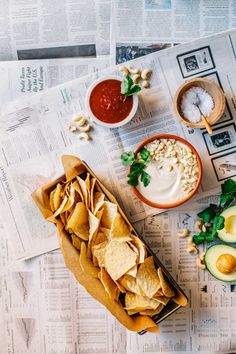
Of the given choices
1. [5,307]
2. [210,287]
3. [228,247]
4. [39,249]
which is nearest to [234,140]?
[228,247]

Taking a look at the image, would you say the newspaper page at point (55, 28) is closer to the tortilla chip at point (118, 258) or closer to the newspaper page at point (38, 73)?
the newspaper page at point (38, 73)

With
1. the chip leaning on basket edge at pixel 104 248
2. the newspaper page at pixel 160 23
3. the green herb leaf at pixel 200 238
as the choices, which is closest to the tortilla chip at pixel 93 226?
the chip leaning on basket edge at pixel 104 248

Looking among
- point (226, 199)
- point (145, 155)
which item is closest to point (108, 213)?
point (145, 155)

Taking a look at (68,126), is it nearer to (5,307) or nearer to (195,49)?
(195,49)

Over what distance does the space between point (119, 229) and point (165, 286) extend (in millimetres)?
150

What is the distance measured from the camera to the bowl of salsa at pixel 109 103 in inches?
42.8

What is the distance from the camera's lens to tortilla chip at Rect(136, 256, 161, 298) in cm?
106

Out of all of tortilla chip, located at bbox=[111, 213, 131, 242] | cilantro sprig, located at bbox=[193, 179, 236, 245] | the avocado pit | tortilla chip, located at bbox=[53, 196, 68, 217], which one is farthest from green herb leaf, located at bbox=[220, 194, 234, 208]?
tortilla chip, located at bbox=[53, 196, 68, 217]

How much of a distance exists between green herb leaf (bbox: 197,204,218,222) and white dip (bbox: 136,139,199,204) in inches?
A: 2.7

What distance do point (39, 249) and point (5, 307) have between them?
172 mm

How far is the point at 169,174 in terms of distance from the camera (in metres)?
1.08

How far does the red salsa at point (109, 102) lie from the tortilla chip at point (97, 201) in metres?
0.16

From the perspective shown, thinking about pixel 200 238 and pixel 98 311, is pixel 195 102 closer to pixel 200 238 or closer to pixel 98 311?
pixel 200 238

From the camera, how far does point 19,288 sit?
1.21 m
